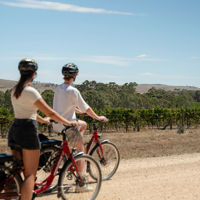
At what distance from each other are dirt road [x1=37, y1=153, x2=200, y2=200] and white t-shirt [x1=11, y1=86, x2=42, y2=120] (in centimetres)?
165

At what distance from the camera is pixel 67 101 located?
4.64 meters

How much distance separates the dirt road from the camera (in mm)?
4797

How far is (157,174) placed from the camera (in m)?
6.02

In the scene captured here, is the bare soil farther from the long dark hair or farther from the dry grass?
the long dark hair

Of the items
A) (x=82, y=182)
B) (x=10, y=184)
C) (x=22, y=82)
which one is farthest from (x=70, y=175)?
(x=22, y=82)

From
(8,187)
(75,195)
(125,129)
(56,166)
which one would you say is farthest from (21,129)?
(125,129)

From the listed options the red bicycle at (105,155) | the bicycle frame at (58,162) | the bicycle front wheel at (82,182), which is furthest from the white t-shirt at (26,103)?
the red bicycle at (105,155)

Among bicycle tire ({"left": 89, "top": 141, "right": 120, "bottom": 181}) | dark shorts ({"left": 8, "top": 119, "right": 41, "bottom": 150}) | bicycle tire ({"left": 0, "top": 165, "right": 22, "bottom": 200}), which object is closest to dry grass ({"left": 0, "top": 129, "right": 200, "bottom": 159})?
bicycle tire ({"left": 89, "top": 141, "right": 120, "bottom": 181})

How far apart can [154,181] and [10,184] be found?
2684 millimetres

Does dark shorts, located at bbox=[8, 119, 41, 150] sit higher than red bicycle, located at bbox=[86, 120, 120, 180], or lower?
higher

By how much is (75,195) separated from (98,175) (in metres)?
0.39

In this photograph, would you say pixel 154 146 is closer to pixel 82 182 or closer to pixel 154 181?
pixel 154 181

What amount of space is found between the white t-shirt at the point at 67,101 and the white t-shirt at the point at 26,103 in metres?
1.11

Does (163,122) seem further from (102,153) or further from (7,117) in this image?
(102,153)
